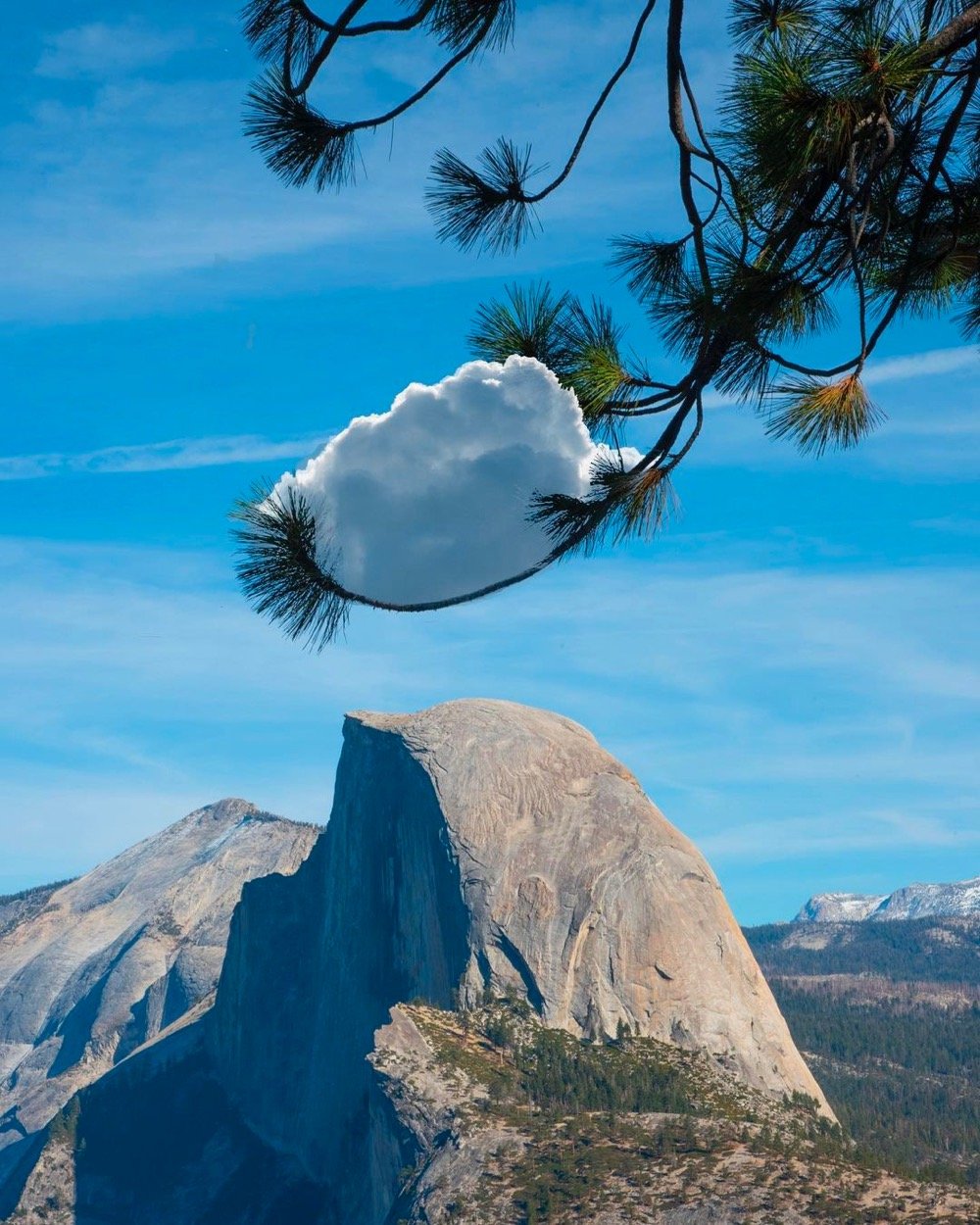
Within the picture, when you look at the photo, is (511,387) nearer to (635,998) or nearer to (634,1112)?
(634,1112)

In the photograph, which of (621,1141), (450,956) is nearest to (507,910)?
(450,956)

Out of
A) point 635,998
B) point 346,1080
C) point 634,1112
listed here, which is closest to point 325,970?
point 346,1080

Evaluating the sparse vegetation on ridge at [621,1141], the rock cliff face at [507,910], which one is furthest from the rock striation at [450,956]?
the sparse vegetation on ridge at [621,1141]

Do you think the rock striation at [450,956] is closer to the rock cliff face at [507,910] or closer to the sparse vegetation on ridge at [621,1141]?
the rock cliff face at [507,910]

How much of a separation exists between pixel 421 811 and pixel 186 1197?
209ft

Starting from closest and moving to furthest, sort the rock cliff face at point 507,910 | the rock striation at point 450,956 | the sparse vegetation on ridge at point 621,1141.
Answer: the sparse vegetation on ridge at point 621,1141 → the rock striation at point 450,956 → the rock cliff face at point 507,910

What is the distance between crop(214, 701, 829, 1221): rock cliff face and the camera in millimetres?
135625

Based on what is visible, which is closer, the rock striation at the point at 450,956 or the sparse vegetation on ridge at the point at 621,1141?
the sparse vegetation on ridge at the point at 621,1141

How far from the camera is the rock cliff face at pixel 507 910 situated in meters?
136

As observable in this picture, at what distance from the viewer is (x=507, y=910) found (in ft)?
453

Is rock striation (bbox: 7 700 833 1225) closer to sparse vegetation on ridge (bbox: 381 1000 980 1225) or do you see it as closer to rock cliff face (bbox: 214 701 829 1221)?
rock cliff face (bbox: 214 701 829 1221)

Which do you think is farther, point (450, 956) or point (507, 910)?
point (450, 956)

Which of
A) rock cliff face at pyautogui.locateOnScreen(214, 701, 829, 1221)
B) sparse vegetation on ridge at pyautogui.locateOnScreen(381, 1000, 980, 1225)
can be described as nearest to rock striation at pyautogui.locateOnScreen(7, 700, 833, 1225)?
rock cliff face at pyautogui.locateOnScreen(214, 701, 829, 1221)

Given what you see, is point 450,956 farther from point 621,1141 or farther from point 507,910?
point 621,1141
